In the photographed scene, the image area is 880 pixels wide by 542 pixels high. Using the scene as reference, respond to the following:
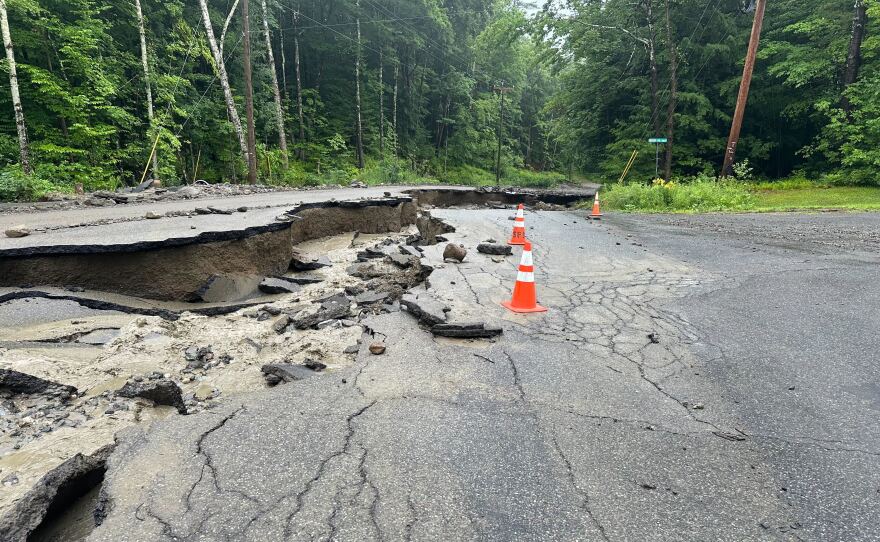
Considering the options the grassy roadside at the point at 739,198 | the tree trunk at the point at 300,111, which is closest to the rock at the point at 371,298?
the grassy roadside at the point at 739,198

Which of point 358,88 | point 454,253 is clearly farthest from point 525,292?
point 358,88

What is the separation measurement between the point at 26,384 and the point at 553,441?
3.27m

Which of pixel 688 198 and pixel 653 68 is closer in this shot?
pixel 688 198

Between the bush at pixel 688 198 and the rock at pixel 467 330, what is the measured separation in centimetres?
1249

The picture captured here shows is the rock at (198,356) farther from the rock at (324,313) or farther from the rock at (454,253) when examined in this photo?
the rock at (454,253)

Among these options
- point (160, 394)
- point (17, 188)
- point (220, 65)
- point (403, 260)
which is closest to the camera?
point (160, 394)

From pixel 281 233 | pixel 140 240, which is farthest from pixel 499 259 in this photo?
pixel 140 240

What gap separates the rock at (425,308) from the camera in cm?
385

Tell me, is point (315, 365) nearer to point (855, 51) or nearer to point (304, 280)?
point (304, 280)

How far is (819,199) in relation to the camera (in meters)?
13.7

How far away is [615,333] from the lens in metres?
3.76

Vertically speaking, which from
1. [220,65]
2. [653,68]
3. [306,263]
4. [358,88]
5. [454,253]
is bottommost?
[306,263]

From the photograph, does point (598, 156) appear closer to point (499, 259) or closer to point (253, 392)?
point (499, 259)

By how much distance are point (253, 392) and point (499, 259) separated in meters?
4.32
